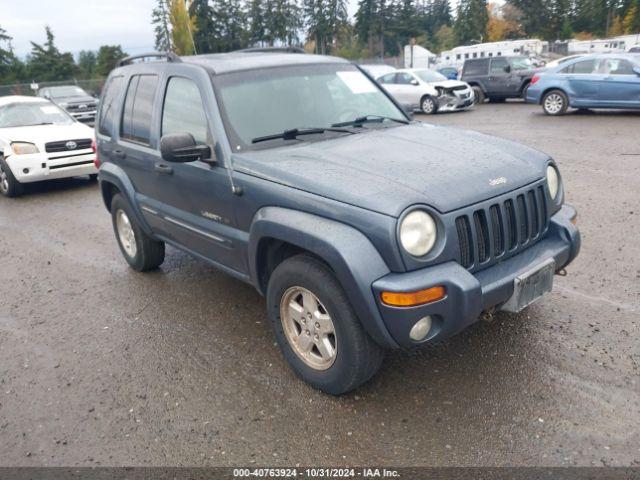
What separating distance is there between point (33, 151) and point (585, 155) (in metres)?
9.71

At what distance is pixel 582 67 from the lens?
14.2m

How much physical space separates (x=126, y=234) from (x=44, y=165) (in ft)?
15.5

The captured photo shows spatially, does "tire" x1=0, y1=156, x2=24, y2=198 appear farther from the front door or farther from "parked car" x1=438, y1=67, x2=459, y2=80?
"parked car" x1=438, y1=67, x2=459, y2=80

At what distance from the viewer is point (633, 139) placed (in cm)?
1082

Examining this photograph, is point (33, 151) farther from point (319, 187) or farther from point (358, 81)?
point (319, 187)

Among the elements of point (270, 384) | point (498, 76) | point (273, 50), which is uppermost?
point (273, 50)

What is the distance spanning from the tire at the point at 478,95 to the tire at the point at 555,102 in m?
5.54

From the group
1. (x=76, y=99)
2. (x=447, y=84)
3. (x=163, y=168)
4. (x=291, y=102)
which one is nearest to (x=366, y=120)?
(x=291, y=102)

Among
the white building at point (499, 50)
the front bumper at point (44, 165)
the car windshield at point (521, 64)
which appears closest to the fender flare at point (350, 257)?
the front bumper at point (44, 165)

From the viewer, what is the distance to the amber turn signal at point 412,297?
2645 millimetres

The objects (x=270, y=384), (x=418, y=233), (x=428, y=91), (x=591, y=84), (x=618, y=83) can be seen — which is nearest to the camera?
(x=418, y=233)

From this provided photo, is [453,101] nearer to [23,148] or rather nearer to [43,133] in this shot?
[43,133]

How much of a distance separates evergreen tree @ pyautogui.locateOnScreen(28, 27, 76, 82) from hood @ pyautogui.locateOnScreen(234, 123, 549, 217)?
62.5 metres

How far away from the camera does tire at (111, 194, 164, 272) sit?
17.1ft
